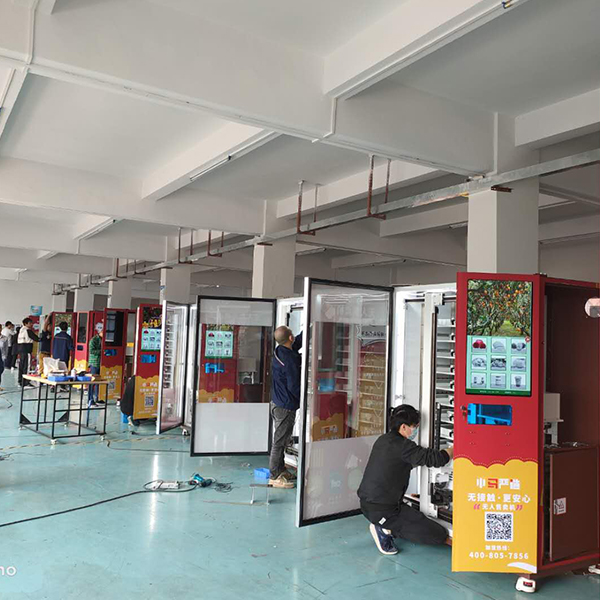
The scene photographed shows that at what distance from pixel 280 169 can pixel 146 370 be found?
432 centimetres

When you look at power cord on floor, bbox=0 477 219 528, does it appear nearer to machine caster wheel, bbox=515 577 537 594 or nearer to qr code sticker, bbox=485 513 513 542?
qr code sticker, bbox=485 513 513 542

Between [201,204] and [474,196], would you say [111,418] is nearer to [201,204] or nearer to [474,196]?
[201,204]

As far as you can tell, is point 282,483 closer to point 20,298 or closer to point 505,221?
point 505,221

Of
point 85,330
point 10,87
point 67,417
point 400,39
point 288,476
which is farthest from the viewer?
point 85,330

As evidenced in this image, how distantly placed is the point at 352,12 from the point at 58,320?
13.5 metres

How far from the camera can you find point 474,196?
17.0 ft

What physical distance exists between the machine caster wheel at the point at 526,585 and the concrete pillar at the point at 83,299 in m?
A: 16.4

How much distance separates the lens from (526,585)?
364 centimetres

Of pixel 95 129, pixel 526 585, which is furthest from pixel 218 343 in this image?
pixel 526 585

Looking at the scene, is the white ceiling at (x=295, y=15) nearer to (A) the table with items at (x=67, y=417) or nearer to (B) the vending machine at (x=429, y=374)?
(B) the vending machine at (x=429, y=374)

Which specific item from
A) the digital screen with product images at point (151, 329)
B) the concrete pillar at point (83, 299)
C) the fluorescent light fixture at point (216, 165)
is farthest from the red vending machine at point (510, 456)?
the concrete pillar at point (83, 299)

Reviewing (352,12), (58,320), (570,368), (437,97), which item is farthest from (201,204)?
(58,320)

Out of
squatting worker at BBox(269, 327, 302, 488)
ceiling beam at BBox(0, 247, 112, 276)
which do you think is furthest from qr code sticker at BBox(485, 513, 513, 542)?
ceiling beam at BBox(0, 247, 112, 276)

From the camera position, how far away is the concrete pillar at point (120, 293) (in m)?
14.2
